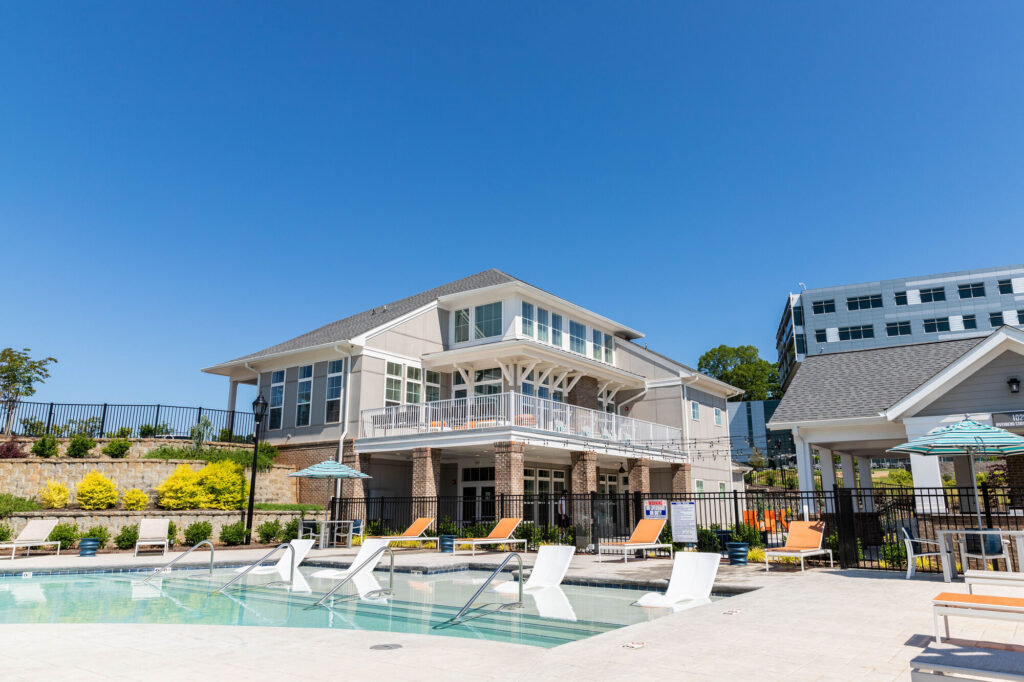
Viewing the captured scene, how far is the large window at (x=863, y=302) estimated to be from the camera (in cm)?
6312

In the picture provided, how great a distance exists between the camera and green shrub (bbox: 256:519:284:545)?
20.8 meters

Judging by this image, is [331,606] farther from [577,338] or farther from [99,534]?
[577,338]

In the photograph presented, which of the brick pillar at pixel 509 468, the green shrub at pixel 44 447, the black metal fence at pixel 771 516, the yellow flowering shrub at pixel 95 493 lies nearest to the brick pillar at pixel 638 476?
the black metal fence at pixel 771 516

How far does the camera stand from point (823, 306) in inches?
2579

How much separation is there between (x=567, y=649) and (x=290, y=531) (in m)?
17.5

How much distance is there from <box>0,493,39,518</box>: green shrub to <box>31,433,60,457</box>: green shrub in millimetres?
1954

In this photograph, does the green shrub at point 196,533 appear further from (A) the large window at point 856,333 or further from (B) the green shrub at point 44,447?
(A) the large window at point 856,333

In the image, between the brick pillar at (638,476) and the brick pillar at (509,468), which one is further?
the brick pillar at (638,476)

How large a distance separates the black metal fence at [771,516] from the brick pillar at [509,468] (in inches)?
19.1

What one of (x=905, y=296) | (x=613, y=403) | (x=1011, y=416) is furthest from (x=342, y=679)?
(x=905, y=296)

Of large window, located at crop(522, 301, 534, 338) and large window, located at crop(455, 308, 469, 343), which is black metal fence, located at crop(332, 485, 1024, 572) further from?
large window, located at crop(522, 301, 534, 338)

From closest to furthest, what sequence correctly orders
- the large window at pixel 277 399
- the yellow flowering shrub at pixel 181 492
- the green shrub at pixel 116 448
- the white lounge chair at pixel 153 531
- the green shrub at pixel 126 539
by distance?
the white lounge chair at pixel 153 531
the green shrub at pixel 126 539
the yellow flowering shrub at pixel 181 492
the green shrub at pixel 116 448
the large window at pixel 277 399

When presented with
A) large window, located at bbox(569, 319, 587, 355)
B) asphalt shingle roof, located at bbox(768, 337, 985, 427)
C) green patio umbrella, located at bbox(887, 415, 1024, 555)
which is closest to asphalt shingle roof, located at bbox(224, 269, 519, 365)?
large window, located at bbox(569, 319, 587, 355)

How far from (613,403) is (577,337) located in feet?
14.0
